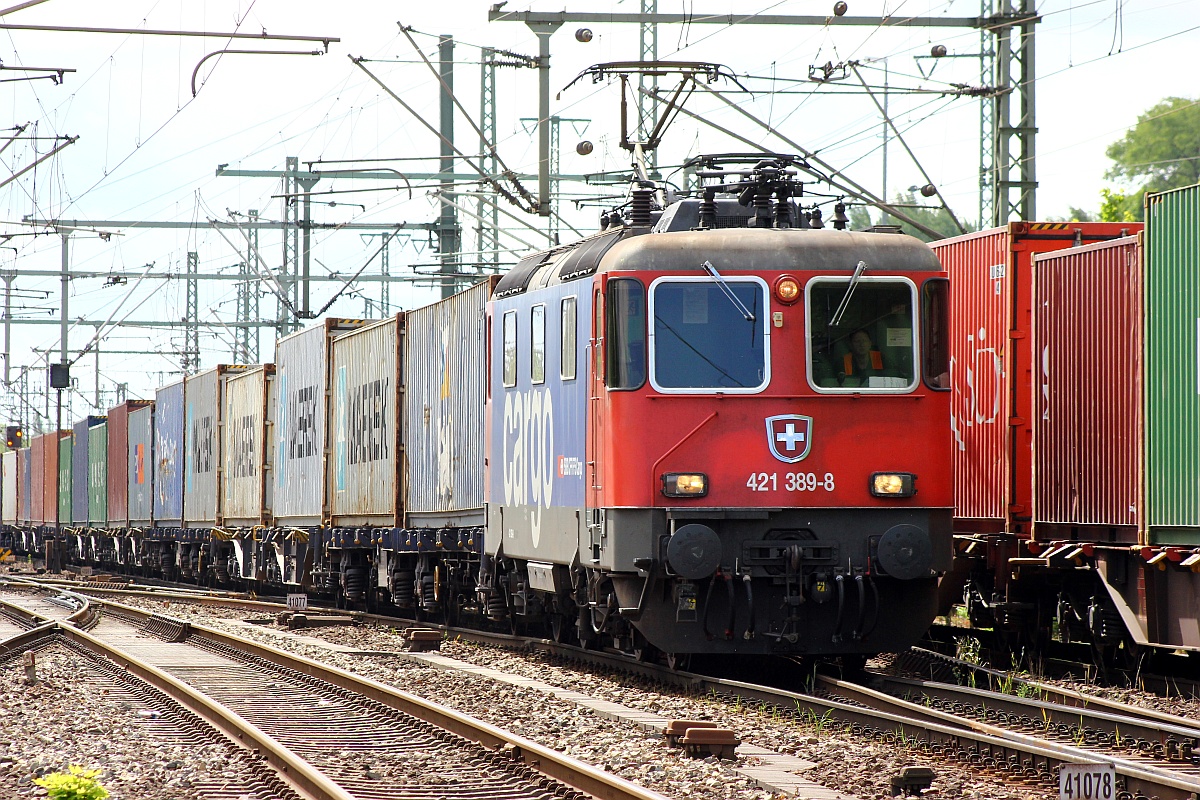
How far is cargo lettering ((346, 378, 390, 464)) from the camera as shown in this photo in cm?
2086

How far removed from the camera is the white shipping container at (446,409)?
1686 cm

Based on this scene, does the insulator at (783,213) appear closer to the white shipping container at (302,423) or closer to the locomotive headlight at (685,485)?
the locomotive headlight at (685,485)

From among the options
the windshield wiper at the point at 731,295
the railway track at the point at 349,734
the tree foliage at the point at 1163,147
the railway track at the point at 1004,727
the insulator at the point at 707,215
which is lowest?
the railway track at the point at 349,734

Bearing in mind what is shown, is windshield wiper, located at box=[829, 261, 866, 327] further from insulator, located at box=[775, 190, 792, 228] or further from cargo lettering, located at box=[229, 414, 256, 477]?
cargo lettering, located at box=[229, 414, 256, 477]

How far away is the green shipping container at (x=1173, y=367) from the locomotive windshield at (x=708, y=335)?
302cm

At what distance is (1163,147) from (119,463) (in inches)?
2538

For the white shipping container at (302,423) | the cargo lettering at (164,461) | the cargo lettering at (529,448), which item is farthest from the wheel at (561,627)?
the cargo lettering at (164,461)

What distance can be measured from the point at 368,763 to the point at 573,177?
2429 cm

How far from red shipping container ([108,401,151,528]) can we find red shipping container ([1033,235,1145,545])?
2929 cm

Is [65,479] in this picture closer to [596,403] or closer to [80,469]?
[80,469]

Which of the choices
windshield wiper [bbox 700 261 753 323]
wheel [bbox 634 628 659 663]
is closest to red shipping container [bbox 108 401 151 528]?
wheel [bbox 634 628 659 663]

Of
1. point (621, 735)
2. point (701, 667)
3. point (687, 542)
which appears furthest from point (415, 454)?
point (621, 735)

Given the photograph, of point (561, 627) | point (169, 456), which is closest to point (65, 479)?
point (169, 456)

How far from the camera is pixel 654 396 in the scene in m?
11.5
